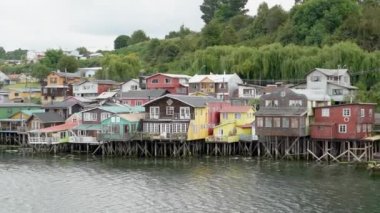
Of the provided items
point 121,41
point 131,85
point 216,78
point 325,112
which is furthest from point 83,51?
point 325,112

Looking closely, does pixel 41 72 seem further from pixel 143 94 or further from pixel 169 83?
pixel 143 94

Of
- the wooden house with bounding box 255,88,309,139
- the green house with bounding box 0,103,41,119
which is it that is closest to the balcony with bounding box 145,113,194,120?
the wooden house with bounding box 255,88,309,139

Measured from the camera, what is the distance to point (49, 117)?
68500 mm

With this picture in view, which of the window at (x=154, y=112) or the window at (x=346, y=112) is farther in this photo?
the window at (x=154, y=112)

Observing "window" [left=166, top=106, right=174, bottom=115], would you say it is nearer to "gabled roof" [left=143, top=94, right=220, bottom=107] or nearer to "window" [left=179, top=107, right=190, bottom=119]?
"window" [left=179, top=107, right=190, bottom=119]

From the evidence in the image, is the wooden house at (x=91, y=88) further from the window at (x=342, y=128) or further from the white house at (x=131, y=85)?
the window at (x=342, y=128)

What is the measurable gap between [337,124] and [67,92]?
48086 millimetres

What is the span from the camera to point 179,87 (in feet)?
250

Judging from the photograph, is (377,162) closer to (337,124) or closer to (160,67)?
(337,124)

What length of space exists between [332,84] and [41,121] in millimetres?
32602

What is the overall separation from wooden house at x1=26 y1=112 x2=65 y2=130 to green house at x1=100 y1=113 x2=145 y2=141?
11.9 meters

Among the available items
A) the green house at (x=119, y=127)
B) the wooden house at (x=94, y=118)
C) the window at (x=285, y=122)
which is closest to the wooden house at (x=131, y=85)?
the wooden house at (x=94, y=118)

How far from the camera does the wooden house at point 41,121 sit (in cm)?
6738

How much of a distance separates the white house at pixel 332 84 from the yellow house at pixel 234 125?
8.31 metres
